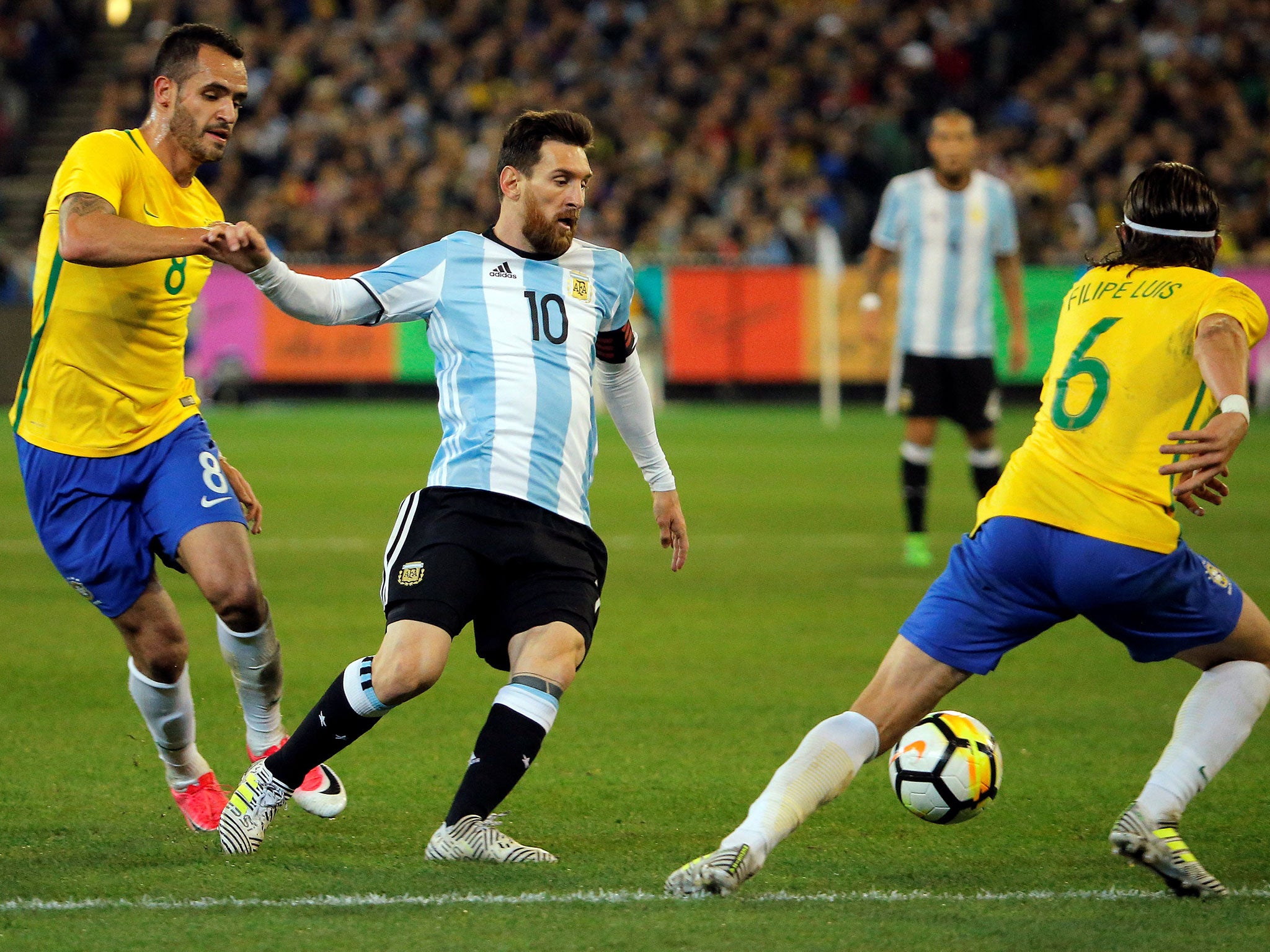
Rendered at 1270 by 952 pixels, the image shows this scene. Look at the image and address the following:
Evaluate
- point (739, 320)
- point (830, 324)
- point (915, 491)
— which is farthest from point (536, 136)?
point (739, 320)

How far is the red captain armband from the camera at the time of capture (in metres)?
5.09

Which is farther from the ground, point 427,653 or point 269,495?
point 427,653

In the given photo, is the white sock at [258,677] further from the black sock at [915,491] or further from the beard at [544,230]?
the black sock at [915,491]

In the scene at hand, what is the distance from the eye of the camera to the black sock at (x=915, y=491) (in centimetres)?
1036

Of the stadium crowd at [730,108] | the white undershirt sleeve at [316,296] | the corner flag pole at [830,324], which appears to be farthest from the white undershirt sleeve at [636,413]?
the stadium crowd at [730,108]

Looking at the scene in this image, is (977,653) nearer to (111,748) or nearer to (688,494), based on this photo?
(111,748)

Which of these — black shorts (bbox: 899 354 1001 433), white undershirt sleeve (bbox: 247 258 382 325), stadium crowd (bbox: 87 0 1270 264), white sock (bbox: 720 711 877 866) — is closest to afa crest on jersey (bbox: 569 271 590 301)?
white undershirt sleeve (bbox: 247 258 382 325)

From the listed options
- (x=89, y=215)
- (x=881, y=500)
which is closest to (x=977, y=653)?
(x=89, y=215)

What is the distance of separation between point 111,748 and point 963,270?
6390 millimetres

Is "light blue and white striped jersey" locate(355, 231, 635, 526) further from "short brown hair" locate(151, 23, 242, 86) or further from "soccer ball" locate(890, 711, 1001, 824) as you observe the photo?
"soccer ball" locate(890, 711, 1001, 824)

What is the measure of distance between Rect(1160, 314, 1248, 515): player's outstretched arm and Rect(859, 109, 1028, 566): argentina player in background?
6199 millimetres

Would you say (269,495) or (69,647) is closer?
(69,647)

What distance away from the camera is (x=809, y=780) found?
4.20 metres

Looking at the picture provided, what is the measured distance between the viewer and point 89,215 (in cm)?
466
